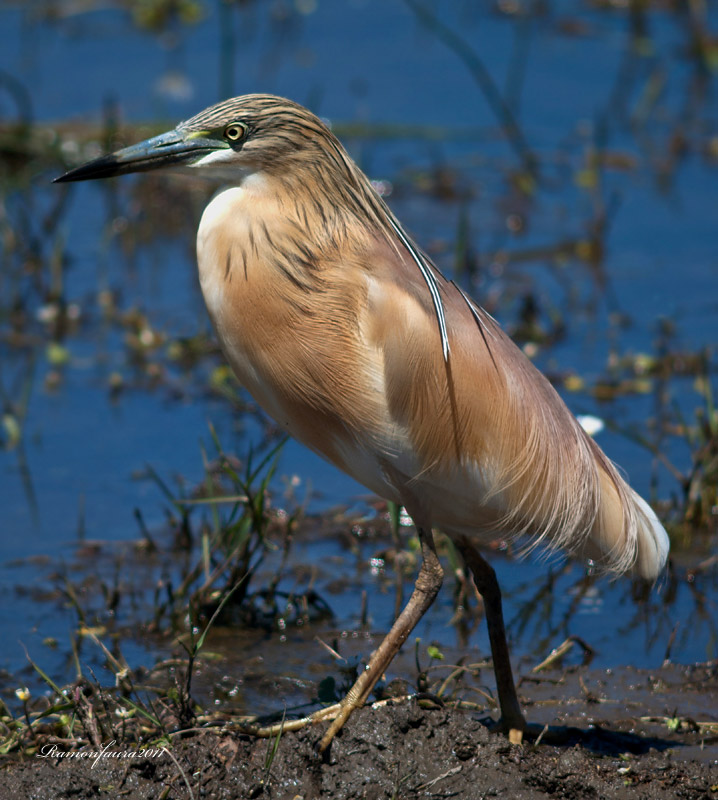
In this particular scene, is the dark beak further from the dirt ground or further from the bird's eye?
the dirt ground

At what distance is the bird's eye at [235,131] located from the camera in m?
3.74

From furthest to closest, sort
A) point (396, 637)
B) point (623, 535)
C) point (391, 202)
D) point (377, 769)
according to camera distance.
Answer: point (391, 202), point (623, 535), point (396, 637), point (377, 769)

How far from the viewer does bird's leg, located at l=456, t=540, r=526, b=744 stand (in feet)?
13.4

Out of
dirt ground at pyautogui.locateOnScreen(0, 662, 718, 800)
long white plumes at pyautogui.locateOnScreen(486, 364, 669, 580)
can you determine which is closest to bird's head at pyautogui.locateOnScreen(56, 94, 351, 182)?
long white plumes at pyautogui.locateOnScreen(486, 364, 669, 580)

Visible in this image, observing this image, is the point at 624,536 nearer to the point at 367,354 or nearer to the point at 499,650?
the point at 499,650

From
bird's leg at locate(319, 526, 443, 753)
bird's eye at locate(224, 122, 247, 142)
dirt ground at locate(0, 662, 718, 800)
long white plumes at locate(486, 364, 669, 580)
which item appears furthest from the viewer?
long white plumes at locate(486, 364, 669, 580)

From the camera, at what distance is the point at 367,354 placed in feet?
12.4

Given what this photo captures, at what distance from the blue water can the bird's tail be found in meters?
0.75

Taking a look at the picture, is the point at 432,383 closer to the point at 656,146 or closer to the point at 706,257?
the point at 706,257

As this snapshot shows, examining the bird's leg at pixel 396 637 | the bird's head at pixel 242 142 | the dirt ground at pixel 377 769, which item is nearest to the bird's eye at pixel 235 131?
the bird's head at pixel 242 142

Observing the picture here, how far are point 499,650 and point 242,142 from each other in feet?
5.71

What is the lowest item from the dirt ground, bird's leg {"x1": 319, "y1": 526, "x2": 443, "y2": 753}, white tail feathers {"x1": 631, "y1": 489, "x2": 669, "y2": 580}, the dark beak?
the dirt ground

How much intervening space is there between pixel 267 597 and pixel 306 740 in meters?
1.19

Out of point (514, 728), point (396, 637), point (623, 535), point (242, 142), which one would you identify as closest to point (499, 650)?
point (514, 728)
